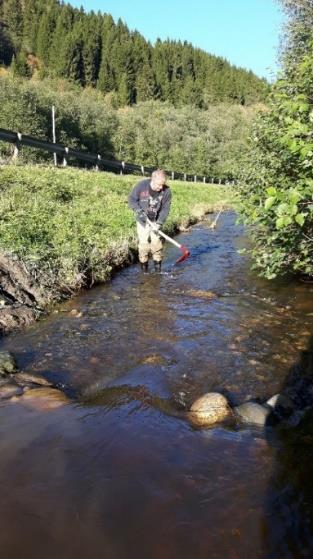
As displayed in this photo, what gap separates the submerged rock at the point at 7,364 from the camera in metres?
5.89

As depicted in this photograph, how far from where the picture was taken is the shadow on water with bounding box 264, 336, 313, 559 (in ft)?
11.3

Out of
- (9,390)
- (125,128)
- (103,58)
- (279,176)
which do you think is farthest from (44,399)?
(103,58)

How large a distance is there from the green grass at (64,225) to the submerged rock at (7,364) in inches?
109

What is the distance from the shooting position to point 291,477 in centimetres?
414

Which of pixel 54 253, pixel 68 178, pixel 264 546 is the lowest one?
pixel 264 546

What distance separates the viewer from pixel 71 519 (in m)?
3.55

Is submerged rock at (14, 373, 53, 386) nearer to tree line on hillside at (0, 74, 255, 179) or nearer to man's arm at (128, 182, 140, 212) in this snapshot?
man's arm at (128, 182, 140, 212)

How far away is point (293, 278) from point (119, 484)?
330 inches

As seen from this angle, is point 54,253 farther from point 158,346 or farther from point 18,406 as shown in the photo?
point 18,406

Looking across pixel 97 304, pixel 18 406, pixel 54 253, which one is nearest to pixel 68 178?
pixel 54 253

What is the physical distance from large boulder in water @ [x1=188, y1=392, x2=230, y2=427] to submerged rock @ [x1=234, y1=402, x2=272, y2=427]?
14 cm

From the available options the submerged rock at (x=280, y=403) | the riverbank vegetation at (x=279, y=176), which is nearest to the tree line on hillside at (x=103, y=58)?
the riverbank vegetation at (x=279, y=176)

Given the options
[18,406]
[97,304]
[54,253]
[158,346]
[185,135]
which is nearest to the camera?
[18,406]

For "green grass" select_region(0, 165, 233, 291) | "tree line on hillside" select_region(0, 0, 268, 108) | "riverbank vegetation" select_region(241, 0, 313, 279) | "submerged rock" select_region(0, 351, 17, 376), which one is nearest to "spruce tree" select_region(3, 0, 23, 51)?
"tree line on hillside" select_region(0, 0, 268, 108)
